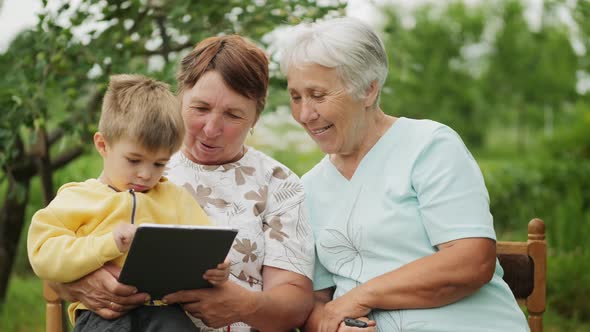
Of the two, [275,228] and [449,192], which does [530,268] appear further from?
[275,228]

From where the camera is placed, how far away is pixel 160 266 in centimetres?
213

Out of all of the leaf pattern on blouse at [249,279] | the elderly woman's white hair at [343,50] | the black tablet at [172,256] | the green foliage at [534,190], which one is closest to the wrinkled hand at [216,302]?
the black tablet at [172,256]

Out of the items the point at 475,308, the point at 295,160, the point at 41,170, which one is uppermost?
the point at 475,308

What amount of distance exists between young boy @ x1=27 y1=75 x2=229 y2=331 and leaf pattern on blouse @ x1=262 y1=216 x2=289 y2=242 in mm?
393

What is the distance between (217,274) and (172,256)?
0.69 feet

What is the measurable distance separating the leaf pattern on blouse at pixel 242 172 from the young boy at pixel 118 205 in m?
0.40

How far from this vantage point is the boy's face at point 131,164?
2242 mm

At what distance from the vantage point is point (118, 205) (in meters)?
2.25

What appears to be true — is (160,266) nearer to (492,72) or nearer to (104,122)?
(104,122)

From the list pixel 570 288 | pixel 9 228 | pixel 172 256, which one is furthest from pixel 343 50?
pixel 570 288

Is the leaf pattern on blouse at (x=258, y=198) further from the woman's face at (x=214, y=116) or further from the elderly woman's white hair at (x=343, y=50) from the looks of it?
the elderly woman's white hair at (x=343, y=50)

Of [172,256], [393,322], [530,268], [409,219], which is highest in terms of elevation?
[172,256]

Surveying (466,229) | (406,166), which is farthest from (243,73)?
(466,229)

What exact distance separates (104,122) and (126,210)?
0.27 m
